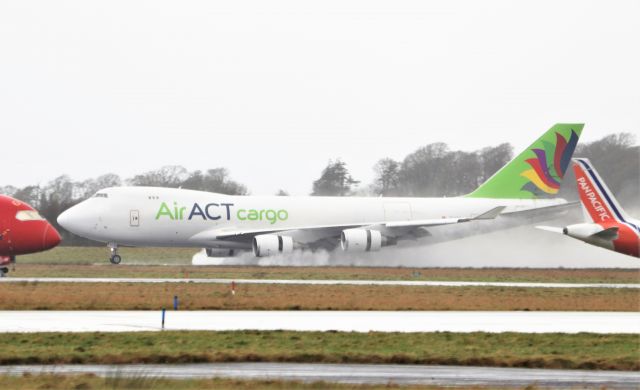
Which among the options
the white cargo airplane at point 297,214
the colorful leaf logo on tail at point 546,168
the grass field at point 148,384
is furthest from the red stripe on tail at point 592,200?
the grass field at point 148,384

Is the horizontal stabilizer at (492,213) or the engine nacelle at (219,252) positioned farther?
the engine nacelle at (219,252)

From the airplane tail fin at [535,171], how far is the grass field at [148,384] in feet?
161

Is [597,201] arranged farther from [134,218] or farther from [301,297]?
[134,218]

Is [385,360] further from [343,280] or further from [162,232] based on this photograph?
[162,232]

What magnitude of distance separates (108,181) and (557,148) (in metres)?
62.1

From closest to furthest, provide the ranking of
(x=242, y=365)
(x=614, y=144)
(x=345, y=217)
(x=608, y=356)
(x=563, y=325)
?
(x=242, y=365)
(x=608, y=356)
(x=563, y=325)
(x=345, y=217)
(x=614, y=144)

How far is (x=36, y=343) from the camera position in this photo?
18.5m

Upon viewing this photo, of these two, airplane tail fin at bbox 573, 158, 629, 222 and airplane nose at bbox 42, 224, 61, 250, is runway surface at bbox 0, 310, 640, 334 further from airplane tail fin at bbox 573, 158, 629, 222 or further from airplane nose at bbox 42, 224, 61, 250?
airplane nose at bbox 42, 224, 61, 250

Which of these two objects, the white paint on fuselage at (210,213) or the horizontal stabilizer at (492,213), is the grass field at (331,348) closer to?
the white paint on fuselage at (210,213)

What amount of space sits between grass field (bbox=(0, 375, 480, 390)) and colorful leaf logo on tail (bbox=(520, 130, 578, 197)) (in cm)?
4951

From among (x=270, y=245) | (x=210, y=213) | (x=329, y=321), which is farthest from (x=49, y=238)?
(x=329, y=321)

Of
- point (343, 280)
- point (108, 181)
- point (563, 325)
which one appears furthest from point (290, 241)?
point (108, 181)

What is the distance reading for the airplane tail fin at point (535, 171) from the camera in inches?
2456

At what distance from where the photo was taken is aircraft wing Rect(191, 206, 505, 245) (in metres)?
55.3
